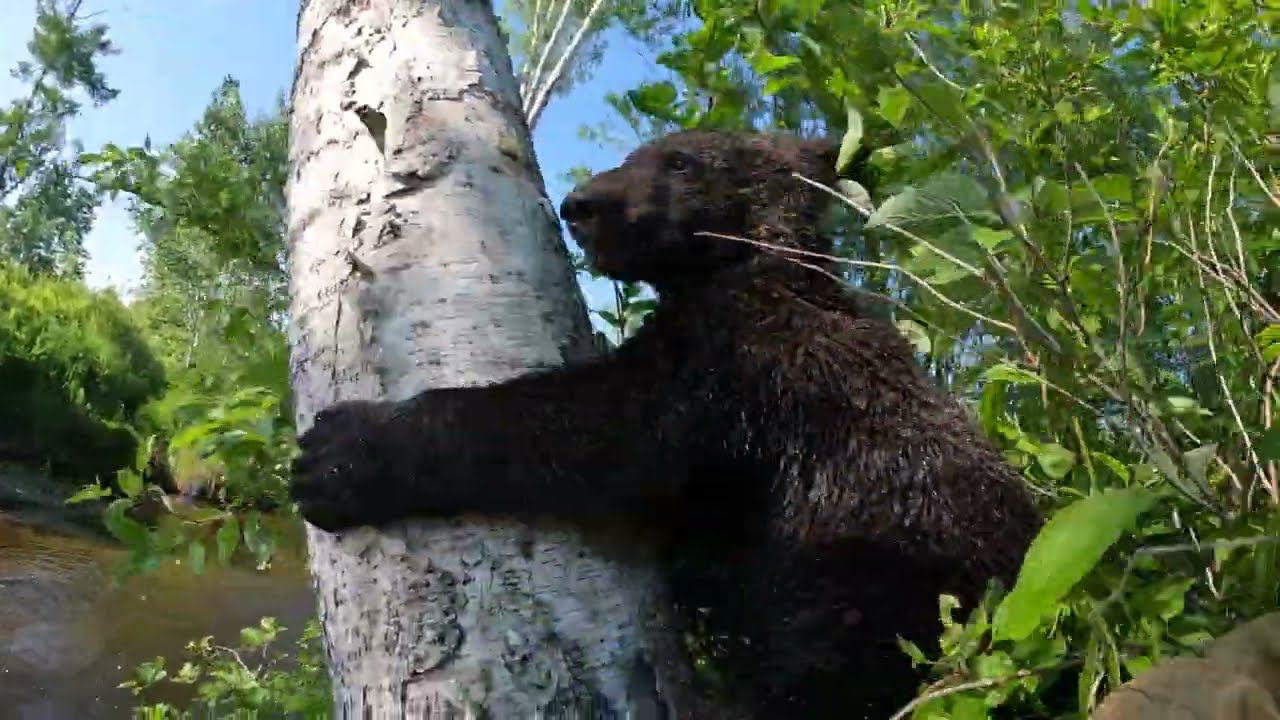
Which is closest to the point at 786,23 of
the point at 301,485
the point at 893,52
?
the point at 893,52

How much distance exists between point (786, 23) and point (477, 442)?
1.46 m

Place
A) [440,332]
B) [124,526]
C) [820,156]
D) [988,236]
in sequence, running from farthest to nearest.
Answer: [820,156]
[124,526]
[440,332]
[988,236]

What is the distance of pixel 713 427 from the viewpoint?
6.63ft

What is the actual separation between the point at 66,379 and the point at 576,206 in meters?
20.2

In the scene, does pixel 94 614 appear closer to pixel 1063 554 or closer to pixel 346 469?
pixel 346 469

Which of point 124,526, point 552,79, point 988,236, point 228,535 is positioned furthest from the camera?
point 552,79

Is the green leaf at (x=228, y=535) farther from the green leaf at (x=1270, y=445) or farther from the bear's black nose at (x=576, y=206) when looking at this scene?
the green leaf at (x=1270, y=445)

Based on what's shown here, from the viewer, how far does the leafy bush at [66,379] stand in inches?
690

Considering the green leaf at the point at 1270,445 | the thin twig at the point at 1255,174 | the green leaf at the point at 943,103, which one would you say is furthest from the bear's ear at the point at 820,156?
the green leaf at the point at 1270,445

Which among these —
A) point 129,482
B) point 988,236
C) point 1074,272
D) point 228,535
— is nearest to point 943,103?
point 988,236

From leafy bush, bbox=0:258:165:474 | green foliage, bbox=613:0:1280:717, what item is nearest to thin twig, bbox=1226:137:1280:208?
green foliage, bbox=613:0:1280:717

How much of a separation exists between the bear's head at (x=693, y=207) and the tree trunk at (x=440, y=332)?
0.51 m

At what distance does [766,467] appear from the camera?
6.78ft

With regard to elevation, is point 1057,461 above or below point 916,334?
below
